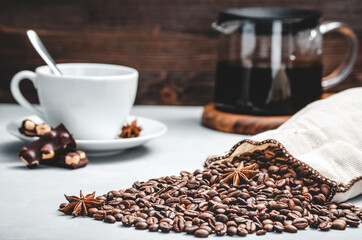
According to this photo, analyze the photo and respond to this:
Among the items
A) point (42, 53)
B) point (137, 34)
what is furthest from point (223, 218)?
point (137, 34)

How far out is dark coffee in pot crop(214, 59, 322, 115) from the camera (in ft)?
4.55

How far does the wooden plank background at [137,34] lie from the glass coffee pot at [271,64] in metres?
0.30

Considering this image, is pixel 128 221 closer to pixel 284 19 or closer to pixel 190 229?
pixel 190 229

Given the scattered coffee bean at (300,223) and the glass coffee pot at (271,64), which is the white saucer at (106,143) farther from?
the scattered coffee bean at (300,223)

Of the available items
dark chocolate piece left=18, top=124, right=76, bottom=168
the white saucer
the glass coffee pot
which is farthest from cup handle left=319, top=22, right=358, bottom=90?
dark chocolate piece left=18, top=124, right=76, bottom=168

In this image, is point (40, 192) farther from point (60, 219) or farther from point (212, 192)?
point (212, 192)

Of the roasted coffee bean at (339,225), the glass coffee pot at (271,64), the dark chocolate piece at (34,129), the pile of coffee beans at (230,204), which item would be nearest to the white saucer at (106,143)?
the dark chocolate piece at (34,129)

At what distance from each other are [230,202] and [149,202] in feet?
0.45

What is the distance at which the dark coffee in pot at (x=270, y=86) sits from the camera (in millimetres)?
1388

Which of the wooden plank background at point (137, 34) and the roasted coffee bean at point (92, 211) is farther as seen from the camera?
the wooden plank background at point (137, 34)

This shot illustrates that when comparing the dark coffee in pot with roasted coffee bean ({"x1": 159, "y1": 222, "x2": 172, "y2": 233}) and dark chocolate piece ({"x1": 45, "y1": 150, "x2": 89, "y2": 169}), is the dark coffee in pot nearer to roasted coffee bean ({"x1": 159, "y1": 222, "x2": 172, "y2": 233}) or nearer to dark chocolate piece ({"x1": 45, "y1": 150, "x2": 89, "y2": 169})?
dark chocolate piece ({"x1": 45, "y1": 150, "x2": 89, "y2": 169})

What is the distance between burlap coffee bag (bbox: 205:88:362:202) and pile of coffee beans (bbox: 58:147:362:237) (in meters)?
0.02

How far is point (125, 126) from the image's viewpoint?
1.29 meters

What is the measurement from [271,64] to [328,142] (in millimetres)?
354
